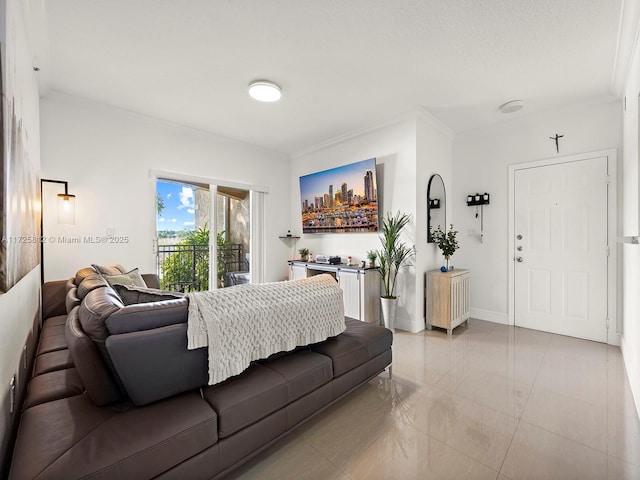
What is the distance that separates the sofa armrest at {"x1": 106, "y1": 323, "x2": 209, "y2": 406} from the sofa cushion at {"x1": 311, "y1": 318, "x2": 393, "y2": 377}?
83 centimetres

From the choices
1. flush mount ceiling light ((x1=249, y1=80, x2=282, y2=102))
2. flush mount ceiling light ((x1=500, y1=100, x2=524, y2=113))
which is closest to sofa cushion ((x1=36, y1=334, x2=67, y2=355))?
flush mount ceiling light ((x1=249, y1=80, x2=282, y2=102))

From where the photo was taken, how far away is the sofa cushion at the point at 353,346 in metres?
1.97

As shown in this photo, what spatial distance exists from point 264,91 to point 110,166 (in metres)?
2.12

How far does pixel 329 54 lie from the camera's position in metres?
2.50

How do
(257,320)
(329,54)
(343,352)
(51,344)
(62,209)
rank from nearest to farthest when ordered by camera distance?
1. (257,320)
2. (343,352)
3. (51,344)
4. (329,54)
5. (62,209)

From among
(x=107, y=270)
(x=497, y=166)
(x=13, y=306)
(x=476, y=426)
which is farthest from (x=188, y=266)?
(x=497, y=166)

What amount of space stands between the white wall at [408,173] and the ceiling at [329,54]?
340mm

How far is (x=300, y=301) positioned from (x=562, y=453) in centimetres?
172

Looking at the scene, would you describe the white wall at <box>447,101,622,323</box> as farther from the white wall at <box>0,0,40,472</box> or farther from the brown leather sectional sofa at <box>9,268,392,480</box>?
the white wall at <box>0,0,40,472</box>

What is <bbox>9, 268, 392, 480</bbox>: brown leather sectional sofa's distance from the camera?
3.52ft

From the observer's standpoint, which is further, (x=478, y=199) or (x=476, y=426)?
(x=478, y=199)

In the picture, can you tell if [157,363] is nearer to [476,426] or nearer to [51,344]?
[51,344]

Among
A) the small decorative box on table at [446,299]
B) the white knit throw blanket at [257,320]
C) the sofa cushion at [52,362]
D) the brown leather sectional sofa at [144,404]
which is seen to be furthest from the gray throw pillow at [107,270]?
the small decorative box on table at [446,299]

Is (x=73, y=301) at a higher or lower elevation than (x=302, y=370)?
higher
